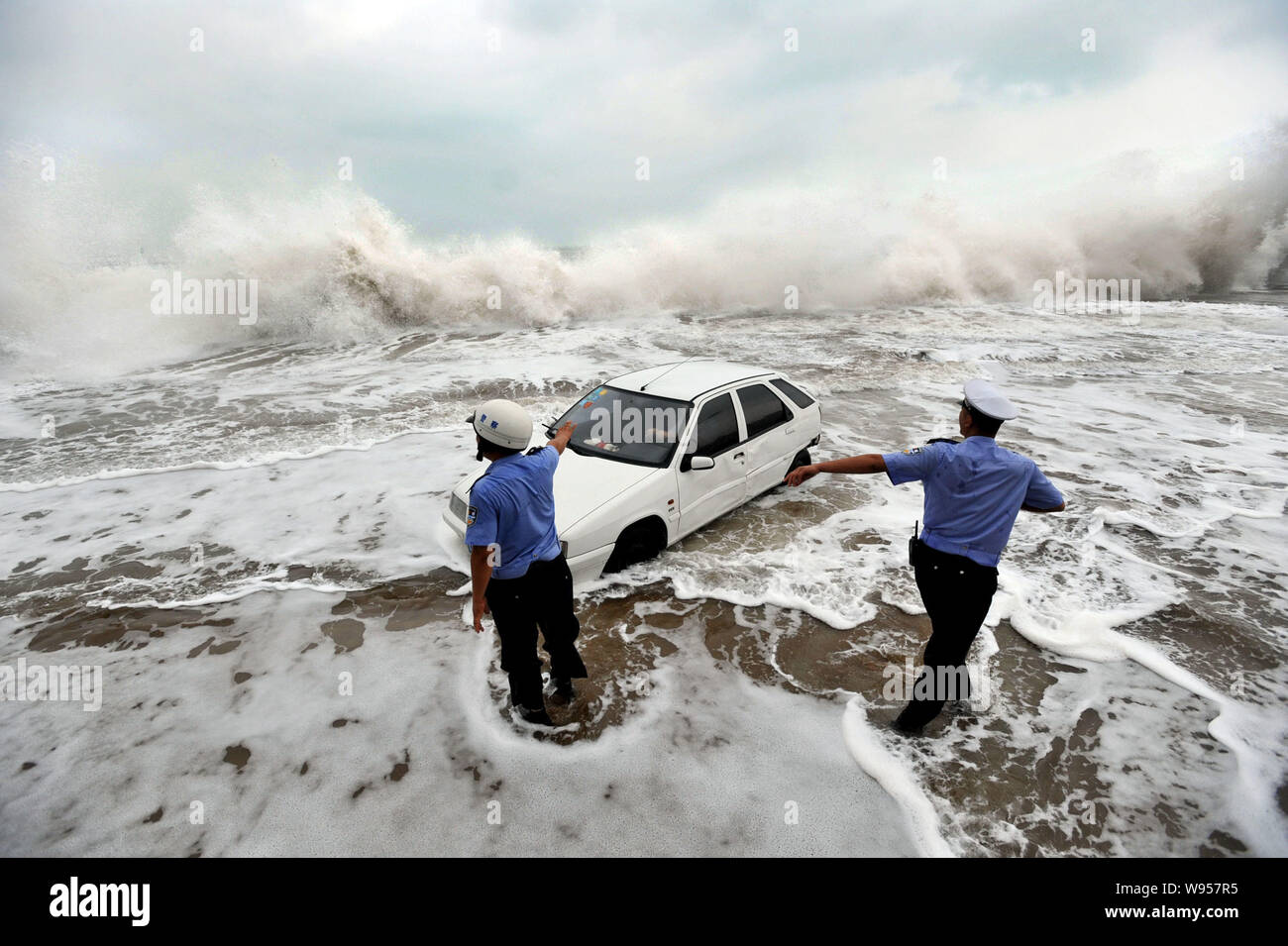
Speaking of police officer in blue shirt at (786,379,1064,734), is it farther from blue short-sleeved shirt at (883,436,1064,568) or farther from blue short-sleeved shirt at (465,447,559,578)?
blue short-sleeved shirt at (465,447,559,578)

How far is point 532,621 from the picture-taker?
9.84ft

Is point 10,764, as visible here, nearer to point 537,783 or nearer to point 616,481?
point 537,783

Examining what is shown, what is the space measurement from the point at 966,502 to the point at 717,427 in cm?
271

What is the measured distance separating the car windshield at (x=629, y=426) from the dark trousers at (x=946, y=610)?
2365mm

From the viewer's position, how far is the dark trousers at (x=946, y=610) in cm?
282

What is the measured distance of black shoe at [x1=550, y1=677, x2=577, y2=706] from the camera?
3.53 meters

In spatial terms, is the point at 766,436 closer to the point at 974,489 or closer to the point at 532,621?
the point at 974,489

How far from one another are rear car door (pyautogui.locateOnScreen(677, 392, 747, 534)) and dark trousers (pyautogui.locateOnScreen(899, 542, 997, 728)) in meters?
2.22

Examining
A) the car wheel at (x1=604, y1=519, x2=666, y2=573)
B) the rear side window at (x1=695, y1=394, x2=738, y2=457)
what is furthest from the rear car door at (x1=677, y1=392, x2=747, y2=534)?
the car wheel at (x1=604, y1=519, x2=666, y2=573)

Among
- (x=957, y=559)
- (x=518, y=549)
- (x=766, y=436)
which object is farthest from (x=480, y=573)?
(x=766, y=436)

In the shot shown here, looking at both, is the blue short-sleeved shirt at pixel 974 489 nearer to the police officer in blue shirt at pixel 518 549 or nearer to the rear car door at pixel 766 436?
the police officer in blue shirt at pixel 518 549

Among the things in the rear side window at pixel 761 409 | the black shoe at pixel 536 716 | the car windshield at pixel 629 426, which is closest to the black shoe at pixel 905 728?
the black shoe at pixel 536 716

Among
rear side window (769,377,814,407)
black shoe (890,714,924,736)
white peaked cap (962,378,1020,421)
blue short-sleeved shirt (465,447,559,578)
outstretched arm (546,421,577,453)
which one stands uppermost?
rear side window (769,377,814,407)

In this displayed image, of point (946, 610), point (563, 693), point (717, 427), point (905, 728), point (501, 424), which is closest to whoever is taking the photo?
point (501, 424)
